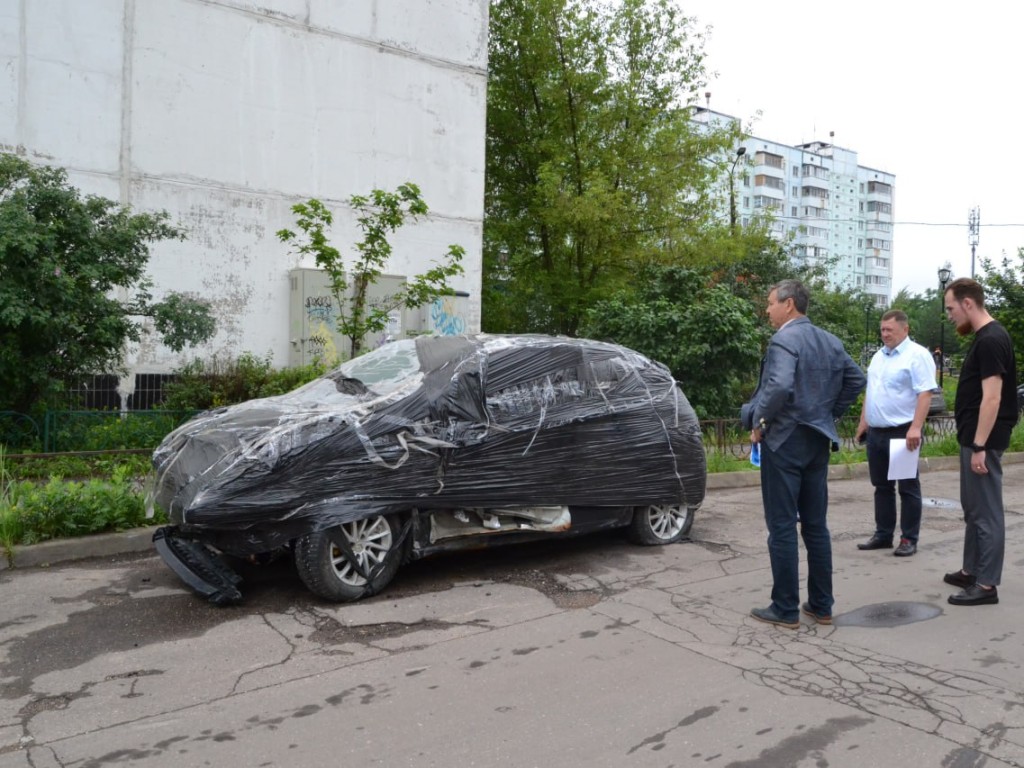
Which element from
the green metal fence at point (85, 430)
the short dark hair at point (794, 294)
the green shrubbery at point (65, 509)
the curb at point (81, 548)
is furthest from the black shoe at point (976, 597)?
the green metal fence at point (85, 430)

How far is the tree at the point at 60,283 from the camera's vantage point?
8430 mm

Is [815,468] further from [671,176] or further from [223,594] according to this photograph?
[671,176]

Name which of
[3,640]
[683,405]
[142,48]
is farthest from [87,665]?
[142,48]

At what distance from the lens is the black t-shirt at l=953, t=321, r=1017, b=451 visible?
17.6 ft

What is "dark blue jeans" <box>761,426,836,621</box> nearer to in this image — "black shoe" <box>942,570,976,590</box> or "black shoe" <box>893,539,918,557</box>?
"black shoe" <box>942,570,976,590</box>

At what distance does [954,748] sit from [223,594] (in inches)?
149

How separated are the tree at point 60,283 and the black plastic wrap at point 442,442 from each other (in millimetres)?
3745

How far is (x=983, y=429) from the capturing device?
5312 mm

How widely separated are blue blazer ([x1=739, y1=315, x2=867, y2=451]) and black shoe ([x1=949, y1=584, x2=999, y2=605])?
1.41 metres

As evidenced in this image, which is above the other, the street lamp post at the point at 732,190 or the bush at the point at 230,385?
the street lamp post at the point at 732,190

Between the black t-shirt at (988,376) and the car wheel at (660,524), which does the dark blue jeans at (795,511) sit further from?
the car wheel at (660,524)

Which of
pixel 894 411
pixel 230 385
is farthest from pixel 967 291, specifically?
pixel 230 385

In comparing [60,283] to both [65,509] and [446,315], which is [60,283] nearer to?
[65,509]

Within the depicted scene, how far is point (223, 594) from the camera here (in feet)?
16.9
